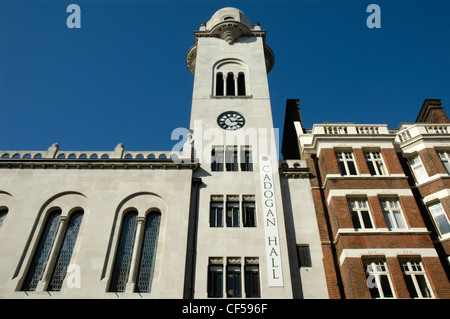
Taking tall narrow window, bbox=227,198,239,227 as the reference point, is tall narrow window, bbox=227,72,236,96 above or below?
above

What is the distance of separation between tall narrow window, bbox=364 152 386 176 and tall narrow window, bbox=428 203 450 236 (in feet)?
11.8

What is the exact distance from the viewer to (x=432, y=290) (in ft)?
63.1

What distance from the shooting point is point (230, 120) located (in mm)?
30156

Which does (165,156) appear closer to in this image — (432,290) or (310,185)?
(310,185)

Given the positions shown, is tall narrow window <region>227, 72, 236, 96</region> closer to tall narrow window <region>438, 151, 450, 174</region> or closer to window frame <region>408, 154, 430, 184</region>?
window frame <region>408, 154, 430, 184</region>

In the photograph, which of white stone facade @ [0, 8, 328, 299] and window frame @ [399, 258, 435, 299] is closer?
window frame @ [399, 258, 435, 299]

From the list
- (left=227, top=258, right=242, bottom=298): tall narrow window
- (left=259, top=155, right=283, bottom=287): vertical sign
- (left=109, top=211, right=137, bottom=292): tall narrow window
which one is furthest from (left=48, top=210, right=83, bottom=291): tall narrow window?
(left=259, top=155, right=283, bottom=287): vertical sign

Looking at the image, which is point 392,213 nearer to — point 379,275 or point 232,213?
point 379,275

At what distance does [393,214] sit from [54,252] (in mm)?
20225

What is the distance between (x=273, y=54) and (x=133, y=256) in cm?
2754

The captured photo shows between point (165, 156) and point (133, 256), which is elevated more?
point (165, 156)

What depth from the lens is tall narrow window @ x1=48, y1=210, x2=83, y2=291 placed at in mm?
20766

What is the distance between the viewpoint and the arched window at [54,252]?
68.2 ft

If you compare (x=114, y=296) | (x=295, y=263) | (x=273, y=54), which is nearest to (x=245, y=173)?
(x=295, y=263)
